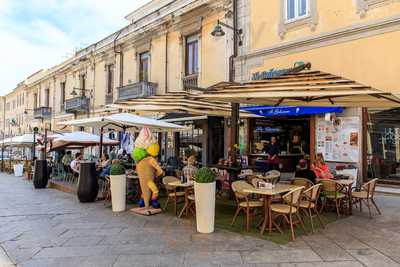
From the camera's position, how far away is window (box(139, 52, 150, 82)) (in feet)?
58.8

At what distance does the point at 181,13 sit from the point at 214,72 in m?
3.45

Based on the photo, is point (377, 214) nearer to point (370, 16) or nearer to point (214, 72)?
point (370, 16)

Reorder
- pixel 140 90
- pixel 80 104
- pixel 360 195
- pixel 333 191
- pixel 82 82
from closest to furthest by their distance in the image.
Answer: pixel 333 191 → pixel 360 195 → pixel 140 90 → pixel 80 104 → pixel 82 82

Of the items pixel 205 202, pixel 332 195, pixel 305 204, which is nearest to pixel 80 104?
pixel 205 202

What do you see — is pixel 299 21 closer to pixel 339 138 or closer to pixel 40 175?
pixel 339 138

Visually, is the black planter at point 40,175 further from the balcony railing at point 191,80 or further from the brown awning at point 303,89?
the brown awning at point 303,89

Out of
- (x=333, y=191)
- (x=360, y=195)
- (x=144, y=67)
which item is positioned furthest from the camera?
(x=144, y=67)

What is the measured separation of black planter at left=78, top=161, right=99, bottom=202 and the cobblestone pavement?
1.33 meters

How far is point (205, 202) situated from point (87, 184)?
4.19m

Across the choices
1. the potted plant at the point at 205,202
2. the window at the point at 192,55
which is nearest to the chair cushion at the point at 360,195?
the potted plant at the point at 205,202

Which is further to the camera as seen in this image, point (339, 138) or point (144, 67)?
point (144, 67)

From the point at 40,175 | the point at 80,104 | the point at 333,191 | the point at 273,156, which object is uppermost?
the point at 80,104

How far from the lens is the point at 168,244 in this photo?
16.8 feet

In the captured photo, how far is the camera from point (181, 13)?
49.4ft
